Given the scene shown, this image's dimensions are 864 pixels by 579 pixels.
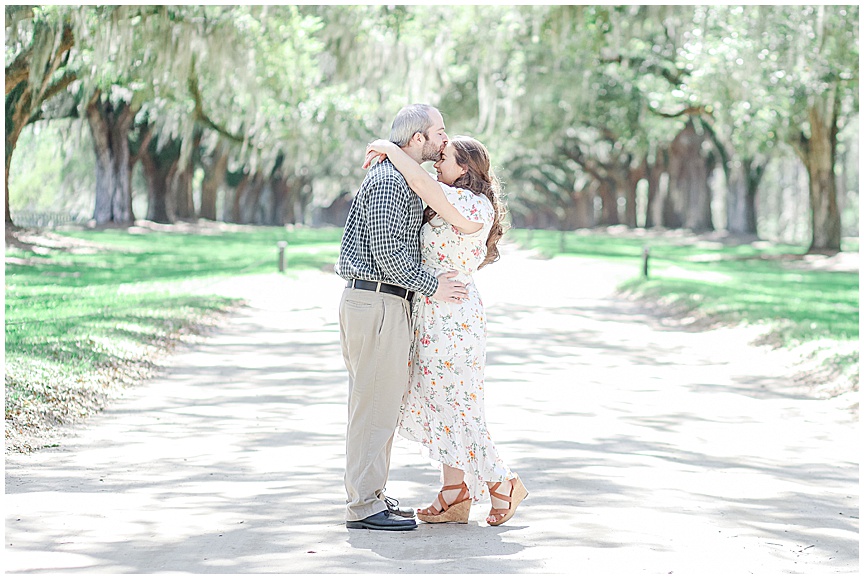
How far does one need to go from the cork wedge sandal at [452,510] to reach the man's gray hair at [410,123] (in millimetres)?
1658

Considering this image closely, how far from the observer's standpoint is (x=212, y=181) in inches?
1994

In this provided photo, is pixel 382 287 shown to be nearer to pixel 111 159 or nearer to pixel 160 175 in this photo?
pixel 111 159

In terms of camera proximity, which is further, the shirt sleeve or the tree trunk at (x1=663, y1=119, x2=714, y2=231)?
the tree trunk at (x1=663, y1=119, x2=714, y2=231)

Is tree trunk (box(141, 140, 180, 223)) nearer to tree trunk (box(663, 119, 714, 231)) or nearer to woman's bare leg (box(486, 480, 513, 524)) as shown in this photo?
tree trunk (box(663, 119, 714, 231))

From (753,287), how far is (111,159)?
72.3 feet

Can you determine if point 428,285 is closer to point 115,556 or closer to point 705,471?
point 115,556

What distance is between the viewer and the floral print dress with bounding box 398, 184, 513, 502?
18.3 feet

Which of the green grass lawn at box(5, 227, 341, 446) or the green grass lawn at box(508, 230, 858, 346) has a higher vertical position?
the green grass lawn at box(5, 227, 341, 446)

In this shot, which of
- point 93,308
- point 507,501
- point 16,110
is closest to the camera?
point 507,501

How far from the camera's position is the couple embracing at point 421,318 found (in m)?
5.44

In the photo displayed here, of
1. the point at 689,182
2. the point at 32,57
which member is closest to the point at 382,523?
the point at 32,57

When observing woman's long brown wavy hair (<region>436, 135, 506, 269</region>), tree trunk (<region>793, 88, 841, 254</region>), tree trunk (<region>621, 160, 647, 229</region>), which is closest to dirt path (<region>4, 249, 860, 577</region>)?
woman's long brown wavy hair (<region>436, 135, 506, 269</region>)

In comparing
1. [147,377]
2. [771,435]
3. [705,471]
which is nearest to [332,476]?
[705,471]

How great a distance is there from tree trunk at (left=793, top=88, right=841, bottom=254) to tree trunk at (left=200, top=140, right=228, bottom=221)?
25.6 m
